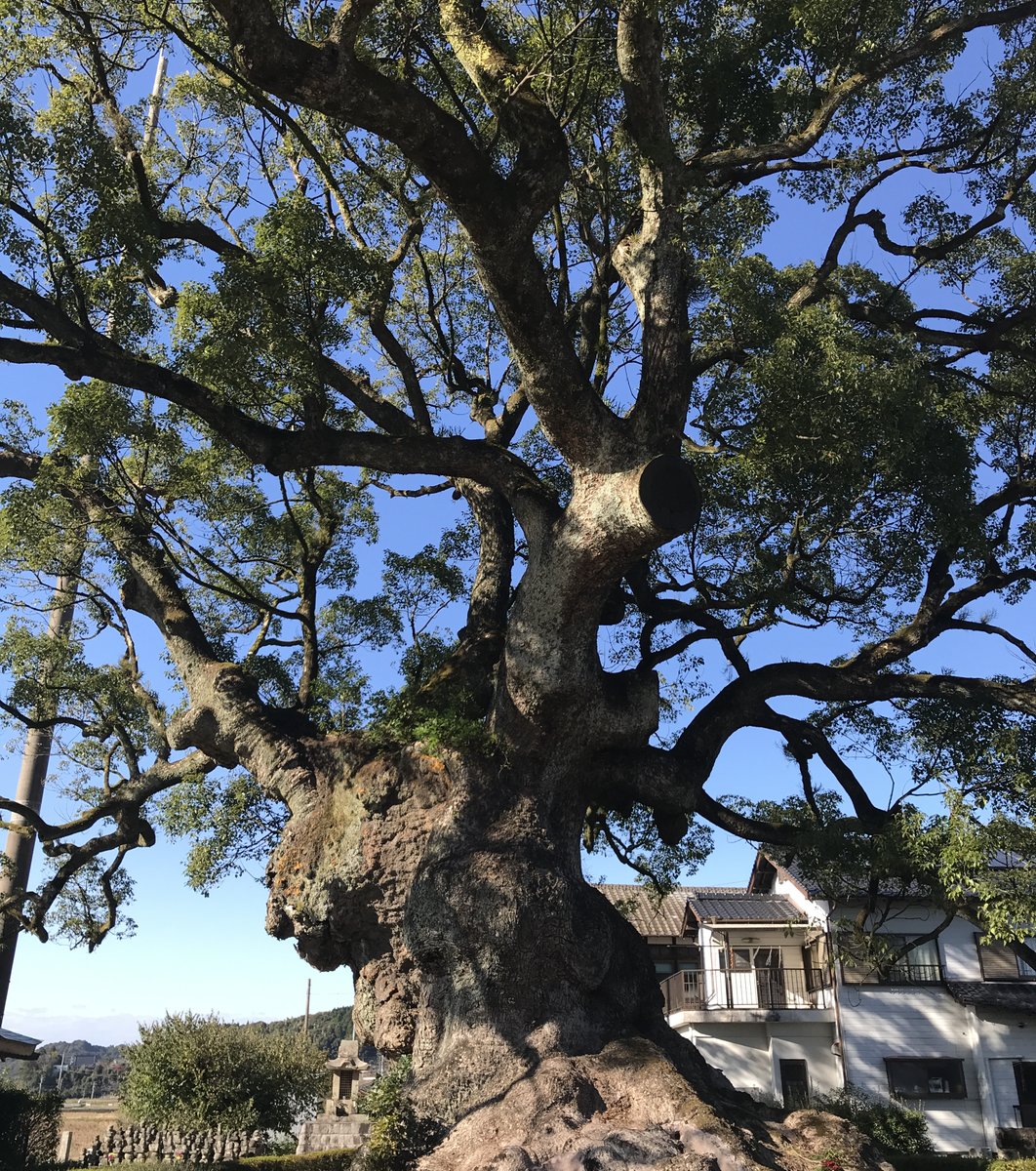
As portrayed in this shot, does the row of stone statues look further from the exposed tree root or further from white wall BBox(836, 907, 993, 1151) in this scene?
white wall BBox(836, 907, 993, 1151)

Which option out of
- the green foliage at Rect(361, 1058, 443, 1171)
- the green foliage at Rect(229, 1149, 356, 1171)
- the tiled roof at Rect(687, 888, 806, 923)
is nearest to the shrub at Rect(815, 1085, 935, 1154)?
the tiled roof at Rect(687, 888, 806, 923)

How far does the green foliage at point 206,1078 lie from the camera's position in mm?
13508

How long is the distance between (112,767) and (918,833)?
40.1ft

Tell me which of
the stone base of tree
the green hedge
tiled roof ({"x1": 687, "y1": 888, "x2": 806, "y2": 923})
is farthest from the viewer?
tiled roof ({"x1": 687, "y1": 888, "x2": 806, "y2": 923})

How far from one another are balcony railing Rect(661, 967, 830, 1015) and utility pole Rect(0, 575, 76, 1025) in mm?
16851

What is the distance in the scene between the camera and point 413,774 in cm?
1048

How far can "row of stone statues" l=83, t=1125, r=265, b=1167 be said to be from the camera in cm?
1229

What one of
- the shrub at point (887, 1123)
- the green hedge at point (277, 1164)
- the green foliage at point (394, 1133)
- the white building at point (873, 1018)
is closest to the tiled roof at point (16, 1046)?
the green hedge at point (277, 1164)

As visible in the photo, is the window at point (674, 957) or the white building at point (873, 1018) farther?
Result: the window at point (674, 957)

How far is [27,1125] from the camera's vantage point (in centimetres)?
1421

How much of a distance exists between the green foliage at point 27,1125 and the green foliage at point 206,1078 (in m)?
1.45

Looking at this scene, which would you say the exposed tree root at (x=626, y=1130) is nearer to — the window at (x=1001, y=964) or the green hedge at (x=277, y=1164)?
the green hedge at (x=277, y=1164)

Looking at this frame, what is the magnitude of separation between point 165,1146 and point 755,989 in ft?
55.8

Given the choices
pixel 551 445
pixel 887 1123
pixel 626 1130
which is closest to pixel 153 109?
pixel 551 445
